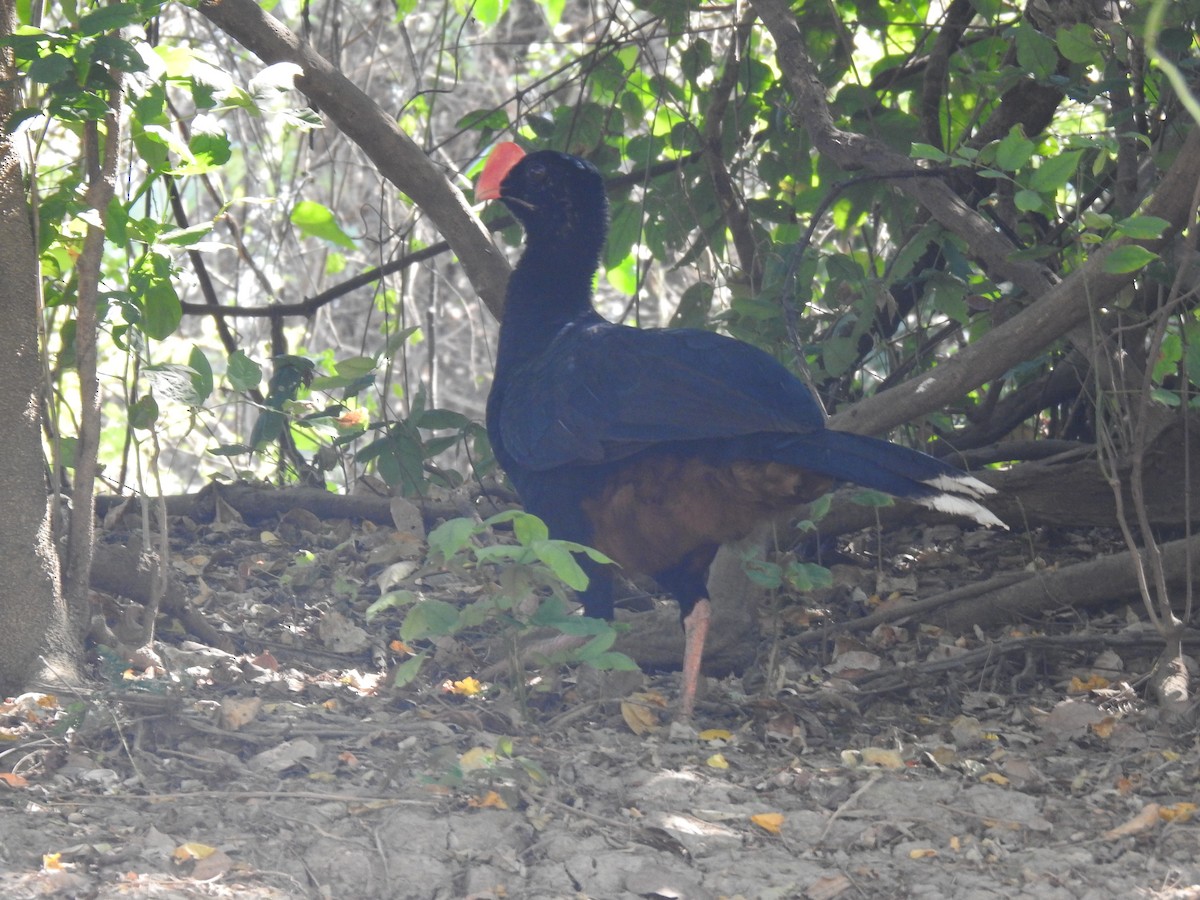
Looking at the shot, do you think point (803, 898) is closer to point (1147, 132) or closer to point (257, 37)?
point (1147, 132)

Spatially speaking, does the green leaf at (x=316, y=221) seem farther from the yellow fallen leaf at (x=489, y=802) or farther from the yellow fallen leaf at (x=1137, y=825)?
the yellow fallen leaf at (x=1137, y=825)

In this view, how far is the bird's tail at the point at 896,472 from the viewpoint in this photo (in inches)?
126

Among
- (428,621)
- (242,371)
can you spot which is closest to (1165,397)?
(428,621)

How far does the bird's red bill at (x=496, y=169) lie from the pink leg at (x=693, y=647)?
1.59m

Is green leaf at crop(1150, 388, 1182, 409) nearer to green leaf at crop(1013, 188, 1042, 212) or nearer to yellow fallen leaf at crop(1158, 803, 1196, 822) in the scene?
green leaf at crop(1013, 188, 1042, 212)

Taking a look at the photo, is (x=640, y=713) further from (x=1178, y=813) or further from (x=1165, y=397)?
(x=1165, y=397)

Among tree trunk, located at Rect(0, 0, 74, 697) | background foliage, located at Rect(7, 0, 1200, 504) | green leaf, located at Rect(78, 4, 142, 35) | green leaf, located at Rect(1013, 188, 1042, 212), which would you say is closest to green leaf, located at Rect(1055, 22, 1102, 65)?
background foliage, located at Rect(7, 0, 1200, 504)

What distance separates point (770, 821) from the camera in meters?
2.69

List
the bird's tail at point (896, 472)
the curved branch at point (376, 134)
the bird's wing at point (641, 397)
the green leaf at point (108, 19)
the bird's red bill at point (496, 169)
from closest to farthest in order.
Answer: the green leaf at point (108, 19)
the bird's tail at point (896, 472)
the bird's wing at point (641, 397)
the curved branch at point (376, 134)
the bird's red bill at point (496, 169)

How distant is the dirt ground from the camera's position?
2.42 m

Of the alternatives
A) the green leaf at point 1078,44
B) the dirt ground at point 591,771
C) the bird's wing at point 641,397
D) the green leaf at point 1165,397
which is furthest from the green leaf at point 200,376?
the green leaf at point 1165,397

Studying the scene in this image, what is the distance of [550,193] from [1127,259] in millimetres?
2136

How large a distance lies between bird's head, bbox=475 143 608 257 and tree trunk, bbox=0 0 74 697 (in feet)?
5.78

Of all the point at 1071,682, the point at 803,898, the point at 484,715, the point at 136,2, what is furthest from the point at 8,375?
the point at 1071,682
